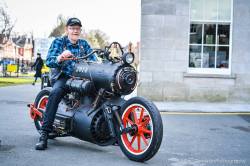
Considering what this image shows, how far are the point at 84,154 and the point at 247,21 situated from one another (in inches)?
380

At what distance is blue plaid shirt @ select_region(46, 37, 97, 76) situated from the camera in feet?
19.5

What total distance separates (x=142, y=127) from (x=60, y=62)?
62.0 inches

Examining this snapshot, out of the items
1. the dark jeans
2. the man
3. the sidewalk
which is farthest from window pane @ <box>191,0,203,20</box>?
the dark jeans

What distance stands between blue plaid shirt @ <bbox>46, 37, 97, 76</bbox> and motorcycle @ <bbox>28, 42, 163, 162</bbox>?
0.17 metres

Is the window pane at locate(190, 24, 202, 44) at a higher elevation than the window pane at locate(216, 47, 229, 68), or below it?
higher

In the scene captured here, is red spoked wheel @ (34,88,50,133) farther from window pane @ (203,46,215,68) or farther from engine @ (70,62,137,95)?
window pane @ (203,46,215,68)

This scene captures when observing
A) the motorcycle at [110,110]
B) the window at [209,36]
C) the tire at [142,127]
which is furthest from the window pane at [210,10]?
the tire at [142,127]

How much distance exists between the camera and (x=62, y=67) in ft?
19.6

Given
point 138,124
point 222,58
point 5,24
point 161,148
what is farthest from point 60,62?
point 5,24

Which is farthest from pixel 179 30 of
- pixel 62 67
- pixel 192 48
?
pixel 62 67

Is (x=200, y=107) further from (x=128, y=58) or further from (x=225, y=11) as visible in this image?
(x=128, y=58)

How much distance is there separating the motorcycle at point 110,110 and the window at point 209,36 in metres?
8.53

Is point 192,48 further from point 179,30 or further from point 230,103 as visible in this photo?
point 230,103

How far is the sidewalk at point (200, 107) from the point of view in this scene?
11.6 m
